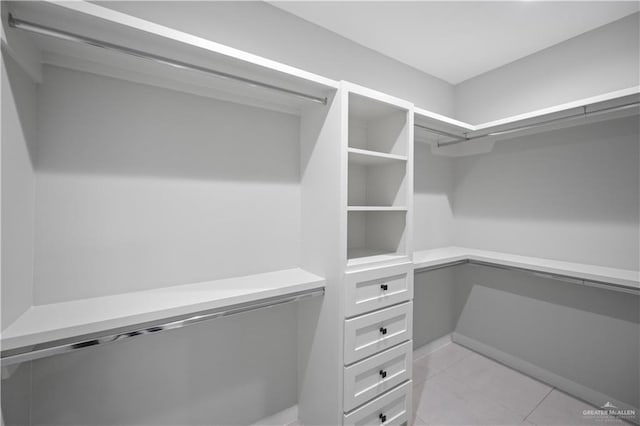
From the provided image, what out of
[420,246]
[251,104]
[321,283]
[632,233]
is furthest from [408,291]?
[632,233]

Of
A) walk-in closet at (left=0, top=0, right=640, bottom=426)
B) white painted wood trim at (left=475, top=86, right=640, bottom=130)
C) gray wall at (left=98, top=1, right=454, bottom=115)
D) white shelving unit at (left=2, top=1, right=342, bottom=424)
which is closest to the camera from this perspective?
white shelving unit at (left=2, top=1, right=342, bottom=424)

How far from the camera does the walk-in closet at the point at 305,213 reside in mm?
1047

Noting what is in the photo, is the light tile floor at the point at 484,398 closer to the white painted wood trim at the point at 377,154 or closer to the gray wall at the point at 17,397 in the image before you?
the white painted wood trim at the point at 377,154

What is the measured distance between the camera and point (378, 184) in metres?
1.84

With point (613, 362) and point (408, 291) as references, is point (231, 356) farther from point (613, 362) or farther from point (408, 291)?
point (613, 362)

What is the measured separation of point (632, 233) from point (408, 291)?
1.59 m

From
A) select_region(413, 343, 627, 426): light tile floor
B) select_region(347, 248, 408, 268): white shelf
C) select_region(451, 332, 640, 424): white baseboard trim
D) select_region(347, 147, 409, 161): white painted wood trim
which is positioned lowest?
select_region(413, 343, 627, 426): light tile floor

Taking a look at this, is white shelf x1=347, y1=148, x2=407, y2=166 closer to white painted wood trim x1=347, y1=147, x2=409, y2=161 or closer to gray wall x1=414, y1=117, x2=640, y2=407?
white painted wood trim x1=347, y1=147, x2=409, y2=161

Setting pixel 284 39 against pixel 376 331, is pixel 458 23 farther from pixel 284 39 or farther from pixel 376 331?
pixel 376 331

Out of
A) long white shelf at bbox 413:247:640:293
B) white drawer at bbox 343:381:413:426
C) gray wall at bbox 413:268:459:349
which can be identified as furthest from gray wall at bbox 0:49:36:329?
gray wall at bbox 413:268:459:349

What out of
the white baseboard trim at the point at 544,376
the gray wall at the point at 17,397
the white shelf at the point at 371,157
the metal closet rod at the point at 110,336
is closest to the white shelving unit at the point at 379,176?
the white shelf at the point at 371,157

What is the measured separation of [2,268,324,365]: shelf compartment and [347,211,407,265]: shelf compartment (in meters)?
0.42

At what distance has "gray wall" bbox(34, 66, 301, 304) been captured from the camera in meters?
1.09

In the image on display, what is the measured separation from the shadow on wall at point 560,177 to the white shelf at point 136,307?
1983mm
